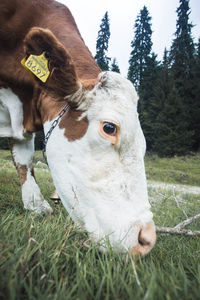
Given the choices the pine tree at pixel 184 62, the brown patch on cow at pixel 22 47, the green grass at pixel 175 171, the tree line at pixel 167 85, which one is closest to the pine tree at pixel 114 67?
the tree line at pixel 167 85

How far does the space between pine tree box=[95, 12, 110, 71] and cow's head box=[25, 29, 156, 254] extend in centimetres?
2943

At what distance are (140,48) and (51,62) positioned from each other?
37.3 meters

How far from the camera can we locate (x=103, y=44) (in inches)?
1227

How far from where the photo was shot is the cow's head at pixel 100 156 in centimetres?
159

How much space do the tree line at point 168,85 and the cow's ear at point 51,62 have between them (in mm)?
22543

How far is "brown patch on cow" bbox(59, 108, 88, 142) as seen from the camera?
1.97 metres

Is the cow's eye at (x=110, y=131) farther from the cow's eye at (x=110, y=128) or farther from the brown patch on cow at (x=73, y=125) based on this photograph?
the brown patch on cow at (x=73, y=125)

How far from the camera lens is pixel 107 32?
104ft

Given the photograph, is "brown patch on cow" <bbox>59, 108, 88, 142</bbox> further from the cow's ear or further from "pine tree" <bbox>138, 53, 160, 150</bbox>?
"pine tree" <bbox>138, 53, 160, 150</bbox>

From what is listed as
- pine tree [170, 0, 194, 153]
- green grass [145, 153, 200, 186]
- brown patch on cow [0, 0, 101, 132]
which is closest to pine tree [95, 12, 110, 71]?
pine tree [170, 0, 194, 153]

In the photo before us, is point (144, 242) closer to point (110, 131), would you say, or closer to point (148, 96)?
point (110, 131)

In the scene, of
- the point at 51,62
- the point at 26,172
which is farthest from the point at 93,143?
the point at 26,172

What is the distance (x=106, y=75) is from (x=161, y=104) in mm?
25984

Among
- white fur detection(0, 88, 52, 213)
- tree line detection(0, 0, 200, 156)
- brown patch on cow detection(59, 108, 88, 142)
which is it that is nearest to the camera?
brown patch on cow detection(59, 108, 88, 142)
